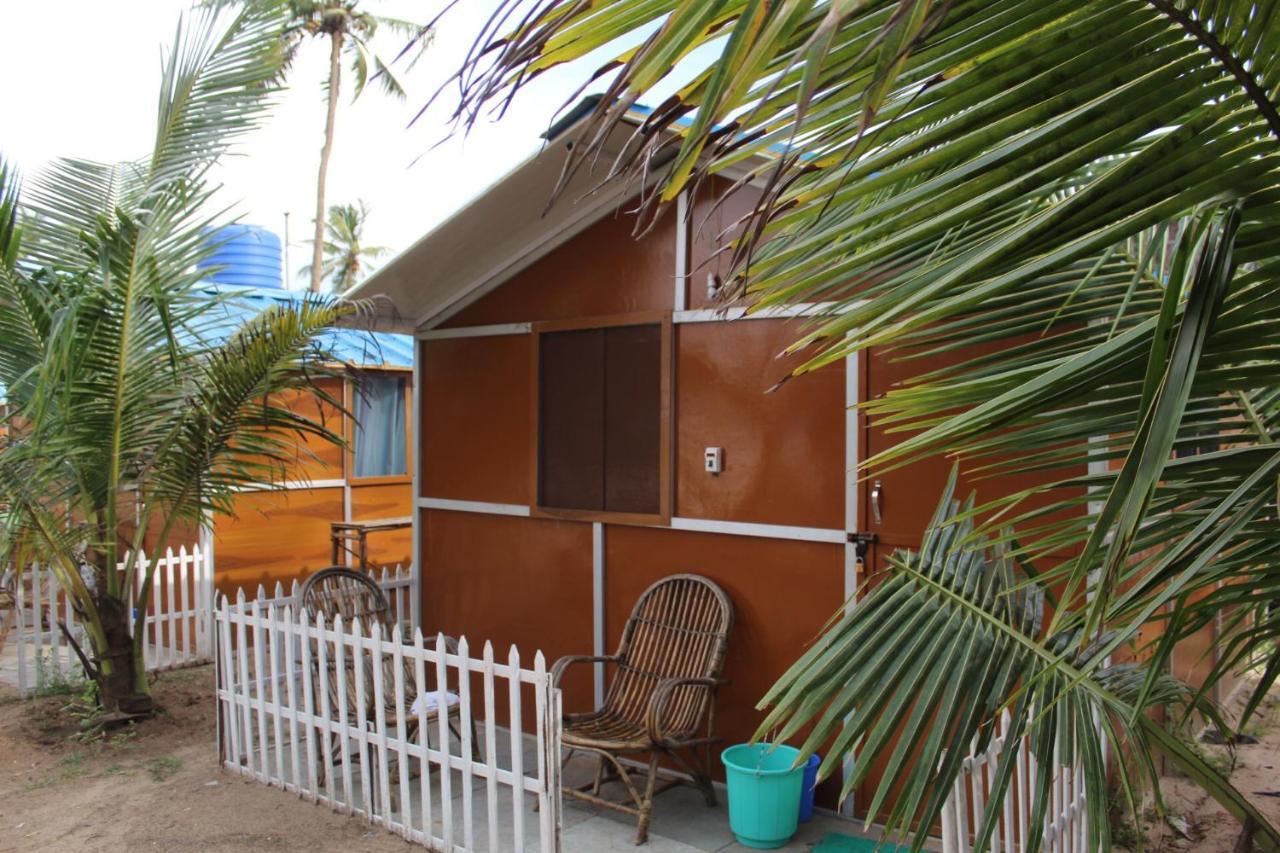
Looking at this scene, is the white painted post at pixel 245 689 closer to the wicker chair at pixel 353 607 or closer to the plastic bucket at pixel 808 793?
the wicker chair at pixel 353 607

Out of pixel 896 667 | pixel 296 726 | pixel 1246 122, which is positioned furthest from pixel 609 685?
pixel 1246 122

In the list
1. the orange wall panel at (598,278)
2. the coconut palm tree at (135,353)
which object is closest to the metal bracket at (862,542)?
the orange wall panel at (598,278)

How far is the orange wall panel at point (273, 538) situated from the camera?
33.6 feet

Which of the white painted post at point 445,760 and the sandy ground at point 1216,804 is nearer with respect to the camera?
the white painted post at point 445,760

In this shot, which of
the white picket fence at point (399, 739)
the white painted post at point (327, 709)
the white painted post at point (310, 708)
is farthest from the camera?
the white painted post at point (310, 708)

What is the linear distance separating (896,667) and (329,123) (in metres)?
26.6

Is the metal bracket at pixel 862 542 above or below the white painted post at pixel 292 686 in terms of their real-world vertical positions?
above

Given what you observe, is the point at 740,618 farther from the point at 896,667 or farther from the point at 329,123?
the point at 329,123

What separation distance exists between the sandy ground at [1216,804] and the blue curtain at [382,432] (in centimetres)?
893

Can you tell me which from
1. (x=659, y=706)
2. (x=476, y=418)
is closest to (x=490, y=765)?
(x=659, y=706)

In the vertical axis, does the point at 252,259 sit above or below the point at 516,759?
above

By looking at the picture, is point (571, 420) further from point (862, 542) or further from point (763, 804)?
point (763, 804)

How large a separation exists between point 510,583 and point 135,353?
2.85 metres

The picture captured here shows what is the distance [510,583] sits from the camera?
A: 272 inches
